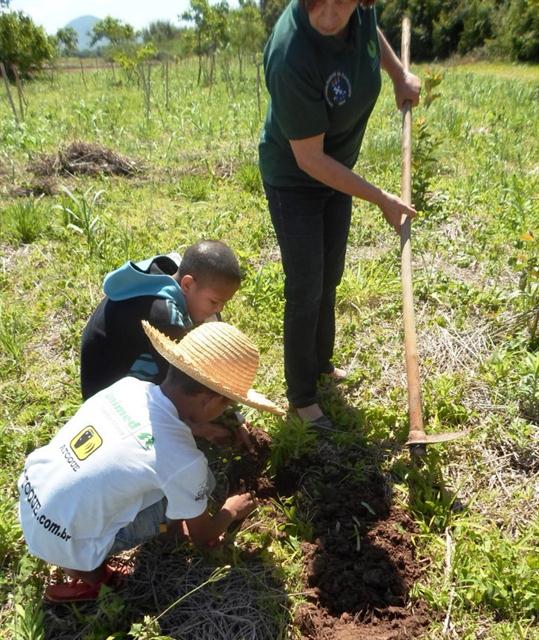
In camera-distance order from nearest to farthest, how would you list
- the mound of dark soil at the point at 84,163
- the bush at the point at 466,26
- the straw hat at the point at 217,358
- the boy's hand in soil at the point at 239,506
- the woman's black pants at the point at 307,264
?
the straw hat at the point at 217,358, the boy's hand in soil at the point at 239,506, the woman's black pants at the point at 307,264, the mound of dark soil at the point at 84,163, the bush at the point at 466,26

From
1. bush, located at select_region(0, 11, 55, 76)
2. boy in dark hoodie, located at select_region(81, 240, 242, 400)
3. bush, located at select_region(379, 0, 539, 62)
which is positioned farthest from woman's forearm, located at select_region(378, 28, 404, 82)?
bush, located at select_region(379, 0, 539, 62)

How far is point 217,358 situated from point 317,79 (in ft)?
3.19

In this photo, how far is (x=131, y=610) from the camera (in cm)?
172

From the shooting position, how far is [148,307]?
205 centimetres

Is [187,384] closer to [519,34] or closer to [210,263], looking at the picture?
[210,263]

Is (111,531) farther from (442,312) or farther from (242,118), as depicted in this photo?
(242,118)

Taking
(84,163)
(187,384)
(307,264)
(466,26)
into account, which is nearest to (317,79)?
(307,264)

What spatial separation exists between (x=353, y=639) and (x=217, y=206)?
3824mm

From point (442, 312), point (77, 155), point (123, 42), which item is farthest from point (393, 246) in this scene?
point (123, 42)

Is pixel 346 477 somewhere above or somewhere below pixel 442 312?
below

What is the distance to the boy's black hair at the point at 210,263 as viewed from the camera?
203cm

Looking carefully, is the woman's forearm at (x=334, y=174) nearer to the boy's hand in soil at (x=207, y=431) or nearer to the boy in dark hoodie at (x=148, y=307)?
the boy in dark hoodie at (x=148, y=307)

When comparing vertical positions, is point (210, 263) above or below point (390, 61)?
below

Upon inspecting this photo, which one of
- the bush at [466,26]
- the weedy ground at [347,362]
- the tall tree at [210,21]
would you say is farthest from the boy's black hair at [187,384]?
the bush at [466,26]
